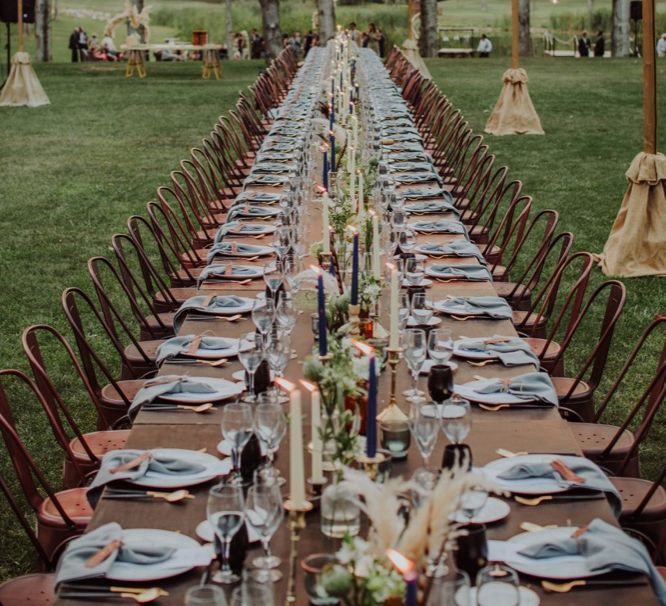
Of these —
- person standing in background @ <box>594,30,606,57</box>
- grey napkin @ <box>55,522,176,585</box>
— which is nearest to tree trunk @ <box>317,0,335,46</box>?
person standing in background @ <box>594,30,606,57</box>

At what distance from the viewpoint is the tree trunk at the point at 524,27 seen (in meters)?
38.7

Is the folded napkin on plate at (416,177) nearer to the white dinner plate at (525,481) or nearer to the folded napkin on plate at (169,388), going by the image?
the folded napkin on plate at (169,388)

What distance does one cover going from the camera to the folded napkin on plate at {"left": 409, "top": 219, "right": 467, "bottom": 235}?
24.6 ft

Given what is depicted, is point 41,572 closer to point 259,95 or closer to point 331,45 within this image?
point 259,95

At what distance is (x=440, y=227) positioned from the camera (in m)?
7.57

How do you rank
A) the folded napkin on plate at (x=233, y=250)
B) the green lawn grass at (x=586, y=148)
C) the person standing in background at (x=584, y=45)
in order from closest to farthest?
the folded napkin on plate at (x=233, y=250)
the green lawn grass at (x=586, y=148)
the person standing in background at (x=584, y=45)

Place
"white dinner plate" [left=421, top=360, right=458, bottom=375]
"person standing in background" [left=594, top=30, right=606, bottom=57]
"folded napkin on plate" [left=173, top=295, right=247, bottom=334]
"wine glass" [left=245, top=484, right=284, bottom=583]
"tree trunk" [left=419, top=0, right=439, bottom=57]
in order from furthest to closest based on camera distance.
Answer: "person standing in background" [left=594, top=30, right=606, bottom=57]
"tree trunk" [left=419, top=0, right=439, bottom=57]
"folded napkin on plate" [left=173, top=295, right=247, bottom=334]
"white dinner plate" [left=421, top=360, right=458, bottom=375]
"wine glass" [left=245, top=484, right=284, bottom=583]

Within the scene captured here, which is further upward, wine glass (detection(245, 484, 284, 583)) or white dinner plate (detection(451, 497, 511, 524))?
wine glass (detection(245, 484, 284, 583))

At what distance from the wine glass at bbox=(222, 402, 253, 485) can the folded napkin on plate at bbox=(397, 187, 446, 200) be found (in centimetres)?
518

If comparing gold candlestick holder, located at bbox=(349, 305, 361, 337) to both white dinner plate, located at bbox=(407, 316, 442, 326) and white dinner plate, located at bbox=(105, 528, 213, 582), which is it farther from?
white dinner plate, located at bbox=(105, 528, 213, 582)

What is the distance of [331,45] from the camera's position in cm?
2566

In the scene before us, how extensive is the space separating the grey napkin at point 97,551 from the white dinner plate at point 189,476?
0.39m

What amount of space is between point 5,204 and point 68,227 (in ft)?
5.46

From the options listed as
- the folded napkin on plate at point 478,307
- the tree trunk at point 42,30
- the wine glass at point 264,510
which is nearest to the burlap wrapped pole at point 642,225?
the folded napkin on plate at point 478,307
